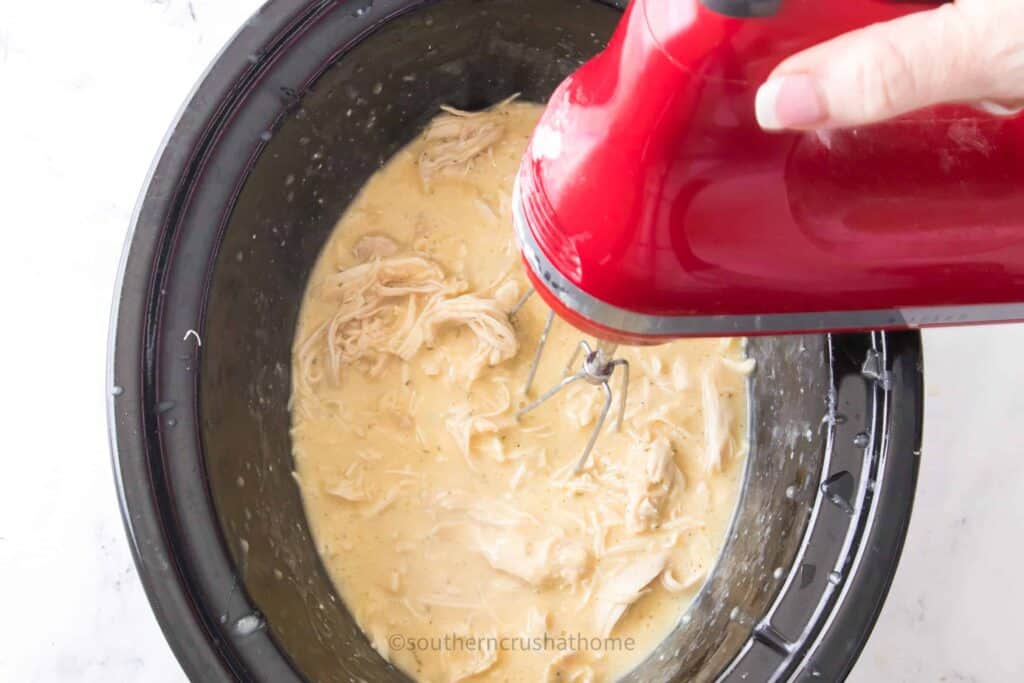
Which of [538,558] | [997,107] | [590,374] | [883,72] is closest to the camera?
[883,72]

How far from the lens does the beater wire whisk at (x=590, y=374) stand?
1149 mm

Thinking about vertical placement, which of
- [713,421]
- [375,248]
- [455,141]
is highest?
[455,141]

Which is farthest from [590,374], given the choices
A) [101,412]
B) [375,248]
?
[101,412]

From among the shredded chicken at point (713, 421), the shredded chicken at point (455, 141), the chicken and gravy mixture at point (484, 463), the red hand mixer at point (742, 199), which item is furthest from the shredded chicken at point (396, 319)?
the red hand mixer at point (742, 199)

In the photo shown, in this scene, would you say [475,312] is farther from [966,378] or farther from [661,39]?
[966,378]

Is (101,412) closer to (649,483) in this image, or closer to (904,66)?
(649,483)

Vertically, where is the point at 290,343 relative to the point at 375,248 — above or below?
below

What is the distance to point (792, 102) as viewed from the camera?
57cm

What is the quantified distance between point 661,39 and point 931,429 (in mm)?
1088

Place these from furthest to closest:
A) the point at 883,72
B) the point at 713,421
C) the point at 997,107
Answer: the point at 713,421
the point at 997,107
the point at 883,72

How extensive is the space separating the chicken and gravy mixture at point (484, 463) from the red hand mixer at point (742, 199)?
0.52m

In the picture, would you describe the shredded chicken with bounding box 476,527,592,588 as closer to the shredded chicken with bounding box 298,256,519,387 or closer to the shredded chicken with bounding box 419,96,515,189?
the shredded chicken with bounding box 298,256,519,387

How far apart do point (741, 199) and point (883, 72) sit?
19cm

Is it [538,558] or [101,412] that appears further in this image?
[101,412]
